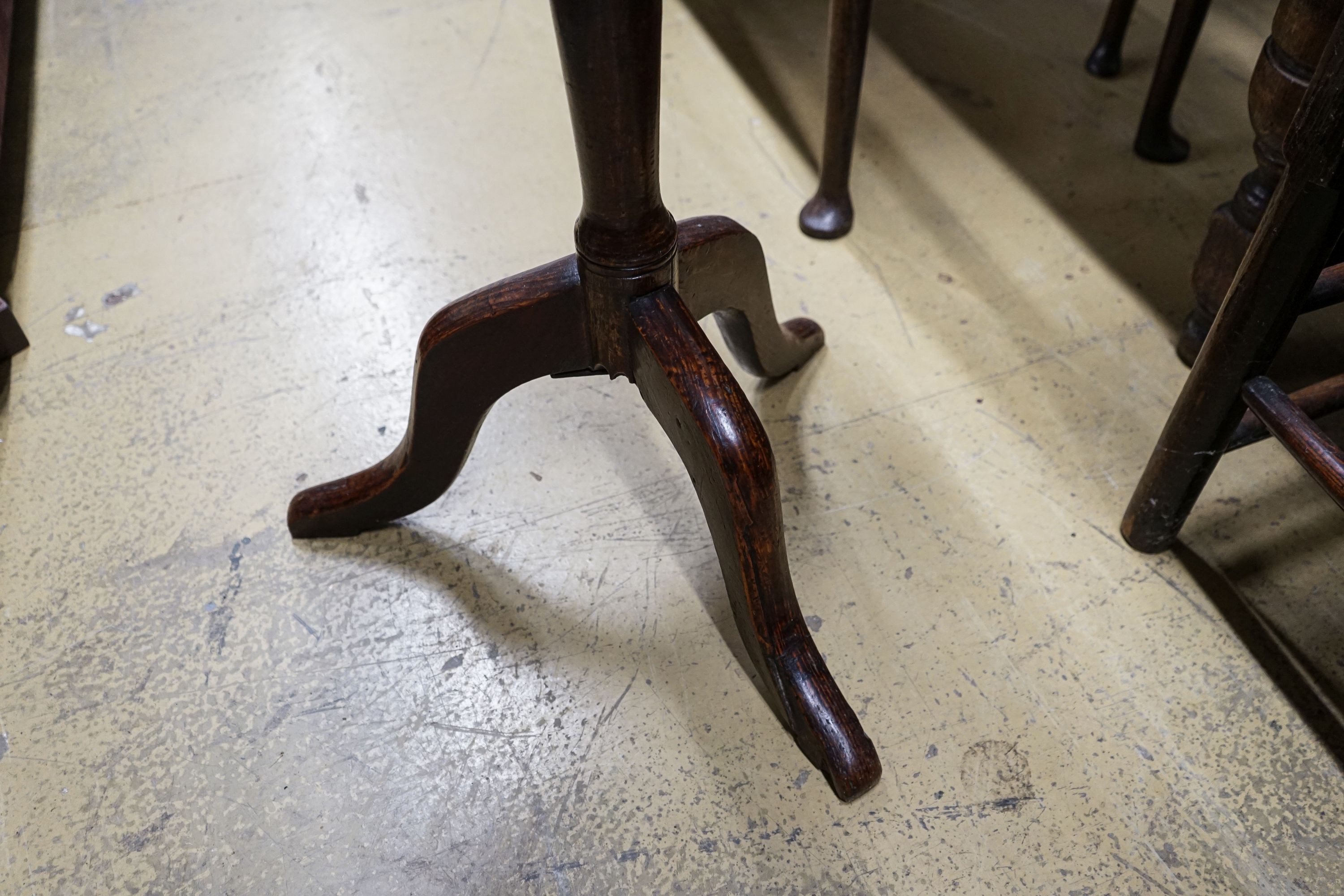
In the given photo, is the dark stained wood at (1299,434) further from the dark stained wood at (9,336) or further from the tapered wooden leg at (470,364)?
the dark stained wood at (9,336)

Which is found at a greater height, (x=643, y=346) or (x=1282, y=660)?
(x=643, y=346)

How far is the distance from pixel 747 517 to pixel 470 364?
271 millimetres

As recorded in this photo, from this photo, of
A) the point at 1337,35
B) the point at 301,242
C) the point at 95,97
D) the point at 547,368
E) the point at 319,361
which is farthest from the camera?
the point at 95,97

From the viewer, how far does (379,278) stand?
1298 mm

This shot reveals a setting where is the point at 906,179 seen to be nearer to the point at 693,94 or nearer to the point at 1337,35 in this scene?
the point at 693,94

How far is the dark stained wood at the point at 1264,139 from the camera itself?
863mm

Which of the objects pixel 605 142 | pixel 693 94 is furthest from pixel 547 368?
pixel 693 94

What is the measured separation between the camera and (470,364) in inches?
33.2

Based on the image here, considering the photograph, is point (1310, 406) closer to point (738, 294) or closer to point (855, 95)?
point (738, 294)

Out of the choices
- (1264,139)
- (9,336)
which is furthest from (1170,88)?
(9,336)

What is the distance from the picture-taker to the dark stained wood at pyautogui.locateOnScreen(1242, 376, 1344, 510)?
773 mm

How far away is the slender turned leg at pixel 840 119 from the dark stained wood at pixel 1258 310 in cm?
54

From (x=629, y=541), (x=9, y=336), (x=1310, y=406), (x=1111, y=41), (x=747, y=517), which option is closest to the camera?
(x=747, y=517)

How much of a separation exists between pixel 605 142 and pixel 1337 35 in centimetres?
50
